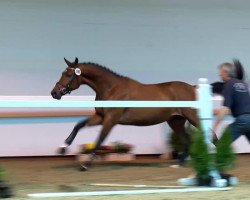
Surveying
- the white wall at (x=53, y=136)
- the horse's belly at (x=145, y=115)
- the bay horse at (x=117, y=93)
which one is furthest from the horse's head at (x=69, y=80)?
the white wall at (x=53, y=136)

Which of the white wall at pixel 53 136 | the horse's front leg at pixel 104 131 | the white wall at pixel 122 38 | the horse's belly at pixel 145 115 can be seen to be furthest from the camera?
the white wall at pixel 53 136

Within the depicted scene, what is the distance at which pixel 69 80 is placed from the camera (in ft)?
33.6

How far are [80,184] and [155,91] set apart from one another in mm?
3276

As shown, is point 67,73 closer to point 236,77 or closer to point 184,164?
point 184,164

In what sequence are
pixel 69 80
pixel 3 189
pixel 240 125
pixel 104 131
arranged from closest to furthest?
pixel 3 189
pixel 240 125
pixel 104 131
pixel 69 80

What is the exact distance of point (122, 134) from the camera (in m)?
12.5

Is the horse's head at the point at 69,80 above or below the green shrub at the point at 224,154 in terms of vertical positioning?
above

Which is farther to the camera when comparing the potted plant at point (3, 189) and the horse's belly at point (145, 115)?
the horse's belly at point (145, 115)

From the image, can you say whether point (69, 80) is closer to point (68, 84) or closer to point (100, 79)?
point (68, 84)

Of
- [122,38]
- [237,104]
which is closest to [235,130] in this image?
[237,104]

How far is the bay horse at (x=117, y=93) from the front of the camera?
33.2 ft

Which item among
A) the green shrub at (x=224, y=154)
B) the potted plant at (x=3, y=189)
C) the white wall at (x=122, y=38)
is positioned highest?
the white wall at (x=122, y=38)

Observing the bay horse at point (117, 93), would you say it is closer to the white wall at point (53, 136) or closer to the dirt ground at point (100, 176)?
the dirt ground at point (100, 176)

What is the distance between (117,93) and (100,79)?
39 centimetres
